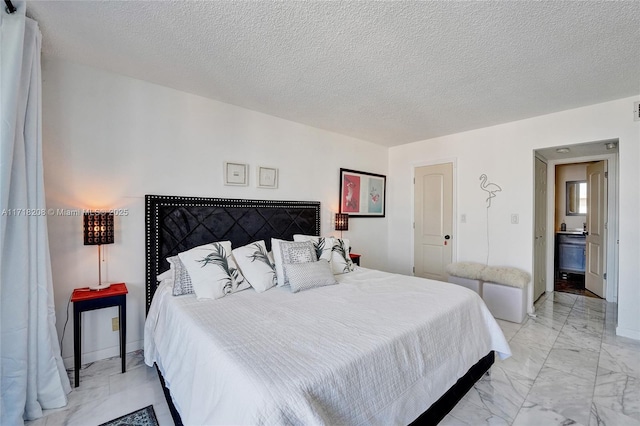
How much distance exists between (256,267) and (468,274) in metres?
2.77

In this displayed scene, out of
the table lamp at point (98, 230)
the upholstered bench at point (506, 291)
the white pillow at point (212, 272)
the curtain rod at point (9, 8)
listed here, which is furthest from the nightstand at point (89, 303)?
the upholstered bench at point (506, 291)

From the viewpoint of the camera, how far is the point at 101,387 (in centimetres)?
207

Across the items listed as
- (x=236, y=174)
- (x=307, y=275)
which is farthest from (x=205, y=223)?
(x=307, y=275)

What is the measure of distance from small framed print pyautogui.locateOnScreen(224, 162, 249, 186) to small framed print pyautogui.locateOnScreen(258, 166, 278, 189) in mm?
160

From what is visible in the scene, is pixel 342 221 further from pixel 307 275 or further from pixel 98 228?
pixel 98 228

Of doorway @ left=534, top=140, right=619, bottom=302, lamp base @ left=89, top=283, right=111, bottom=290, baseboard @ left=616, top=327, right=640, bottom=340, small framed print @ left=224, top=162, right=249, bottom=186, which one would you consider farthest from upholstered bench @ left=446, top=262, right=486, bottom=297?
lamp base @ left=89, top=283, right=111, bottom=290

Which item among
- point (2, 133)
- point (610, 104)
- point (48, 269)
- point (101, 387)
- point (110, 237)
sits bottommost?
point (101, 387)

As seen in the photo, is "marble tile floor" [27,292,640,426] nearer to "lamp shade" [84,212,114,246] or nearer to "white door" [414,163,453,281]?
"lamp shade" [84,212,114,246]

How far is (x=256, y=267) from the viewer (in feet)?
8.24

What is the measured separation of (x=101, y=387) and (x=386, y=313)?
7.00 ft

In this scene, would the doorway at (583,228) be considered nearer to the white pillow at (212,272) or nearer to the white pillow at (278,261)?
the white pillow at (278,261)

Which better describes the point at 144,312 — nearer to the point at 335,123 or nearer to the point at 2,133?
the point at 2,133

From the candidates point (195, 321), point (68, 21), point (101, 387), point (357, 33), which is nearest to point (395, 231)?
point (357, 33)

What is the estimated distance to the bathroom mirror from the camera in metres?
5.69
